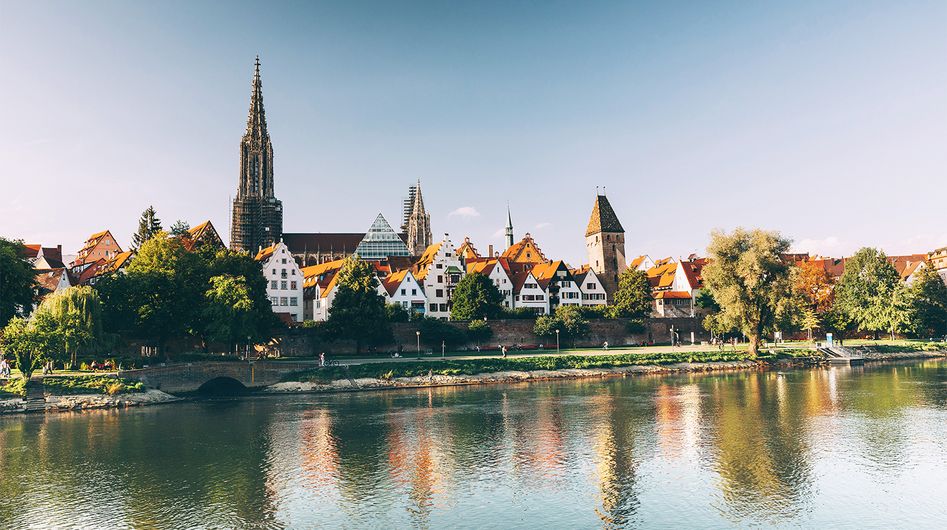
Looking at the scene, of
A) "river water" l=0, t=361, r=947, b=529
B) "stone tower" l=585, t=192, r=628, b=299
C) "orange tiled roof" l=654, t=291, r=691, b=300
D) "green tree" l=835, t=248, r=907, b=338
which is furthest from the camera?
"stone tower" l=585, t=192, r=628, b=299

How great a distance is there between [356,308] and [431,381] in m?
13.1

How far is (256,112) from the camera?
14200 centimetres

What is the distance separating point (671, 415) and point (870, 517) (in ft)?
69.8

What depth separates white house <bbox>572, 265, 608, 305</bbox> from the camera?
356ft

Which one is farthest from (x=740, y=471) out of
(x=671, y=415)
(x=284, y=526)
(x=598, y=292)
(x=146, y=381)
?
(x=598, y=292)

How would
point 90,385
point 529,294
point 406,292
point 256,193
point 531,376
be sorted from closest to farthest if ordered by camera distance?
point 90,385
point 531,376
point 406,292
point 529,294
point 256,193

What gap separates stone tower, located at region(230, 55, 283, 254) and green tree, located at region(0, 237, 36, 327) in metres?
72.6

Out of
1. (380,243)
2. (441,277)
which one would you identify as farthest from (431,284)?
(380,243)

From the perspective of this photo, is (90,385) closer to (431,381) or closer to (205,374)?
(205,374)

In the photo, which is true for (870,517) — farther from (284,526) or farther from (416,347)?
(416,347)

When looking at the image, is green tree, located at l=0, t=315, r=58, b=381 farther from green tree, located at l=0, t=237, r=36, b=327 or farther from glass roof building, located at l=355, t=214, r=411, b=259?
glass roof building, located at l=355, t=214, r=411, b=259

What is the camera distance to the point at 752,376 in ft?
229

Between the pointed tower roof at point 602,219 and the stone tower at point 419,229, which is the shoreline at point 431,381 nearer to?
the pointed tower roof at point 602,219

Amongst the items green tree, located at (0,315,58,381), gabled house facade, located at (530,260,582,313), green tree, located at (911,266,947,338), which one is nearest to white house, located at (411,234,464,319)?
gabled house facade, located at (530,260,582,313)
